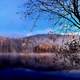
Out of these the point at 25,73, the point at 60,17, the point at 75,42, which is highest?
the point at 60,17

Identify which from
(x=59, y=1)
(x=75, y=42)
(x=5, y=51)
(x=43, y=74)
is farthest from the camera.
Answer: (x=5, y=51)

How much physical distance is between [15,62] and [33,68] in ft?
18.3

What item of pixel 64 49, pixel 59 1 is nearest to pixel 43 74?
pixel 64 49

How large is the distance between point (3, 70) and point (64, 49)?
21.4 m

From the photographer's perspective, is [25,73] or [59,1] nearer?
[59,1]

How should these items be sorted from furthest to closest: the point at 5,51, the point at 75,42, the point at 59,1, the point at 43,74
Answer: the point at 5,51 < the point at 43,74 < the point at 75,42 < the point at 59,1

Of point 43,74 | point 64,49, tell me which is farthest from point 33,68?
point 64,49

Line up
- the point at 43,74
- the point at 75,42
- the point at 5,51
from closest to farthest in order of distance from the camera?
1. the point at 75,42
2. the point at 43,74
3. the point at 5,51

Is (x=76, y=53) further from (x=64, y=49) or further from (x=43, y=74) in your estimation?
(x=43, y=74)

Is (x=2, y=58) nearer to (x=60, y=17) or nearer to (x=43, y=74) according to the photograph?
(x=43, y=74)

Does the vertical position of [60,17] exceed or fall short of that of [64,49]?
it exceeds it

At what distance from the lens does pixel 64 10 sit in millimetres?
10258

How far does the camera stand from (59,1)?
401 inches

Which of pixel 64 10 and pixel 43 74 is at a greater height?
pixel 64 10
